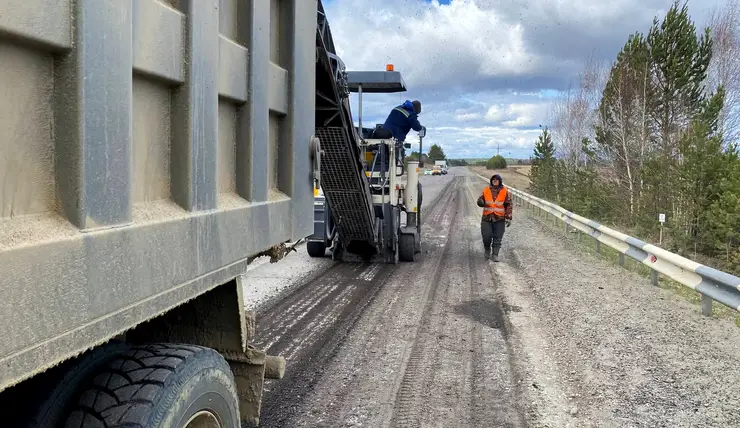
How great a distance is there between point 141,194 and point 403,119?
9.16 m

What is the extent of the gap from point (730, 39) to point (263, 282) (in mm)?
21314

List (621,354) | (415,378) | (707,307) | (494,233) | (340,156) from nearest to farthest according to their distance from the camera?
(415,378), (621,354), (707,307), (340,156), (494,233)

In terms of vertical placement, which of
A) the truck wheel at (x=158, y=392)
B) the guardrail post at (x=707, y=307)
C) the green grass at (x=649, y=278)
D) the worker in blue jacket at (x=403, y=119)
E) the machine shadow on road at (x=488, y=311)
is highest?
the worker in blue jacket at (x=403, y=119)

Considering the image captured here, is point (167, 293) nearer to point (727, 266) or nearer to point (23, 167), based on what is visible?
point (23, 167)

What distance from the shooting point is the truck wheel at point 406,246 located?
10.8 metres

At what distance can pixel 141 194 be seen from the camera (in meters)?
1.85

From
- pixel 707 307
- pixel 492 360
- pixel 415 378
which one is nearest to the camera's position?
pixel 415 378

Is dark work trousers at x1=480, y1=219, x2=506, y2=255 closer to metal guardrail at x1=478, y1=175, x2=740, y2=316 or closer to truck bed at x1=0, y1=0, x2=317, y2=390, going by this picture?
metal guardrail at x1=478, y1=175, x2=740, y2=316

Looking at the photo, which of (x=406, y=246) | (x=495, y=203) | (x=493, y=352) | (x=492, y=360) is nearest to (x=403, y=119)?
(x=406, y=246)

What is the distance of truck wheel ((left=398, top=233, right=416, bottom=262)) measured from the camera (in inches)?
425

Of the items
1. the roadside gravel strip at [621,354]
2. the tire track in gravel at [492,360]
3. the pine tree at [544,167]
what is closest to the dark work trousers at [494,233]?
the tire track in gravel at [492,360]

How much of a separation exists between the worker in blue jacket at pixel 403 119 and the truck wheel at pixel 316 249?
2376 millimetres

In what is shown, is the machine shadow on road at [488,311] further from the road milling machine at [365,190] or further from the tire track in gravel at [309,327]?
the road milling machine at [365,190]

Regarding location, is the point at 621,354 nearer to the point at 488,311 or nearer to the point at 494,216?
the point at 488,311
